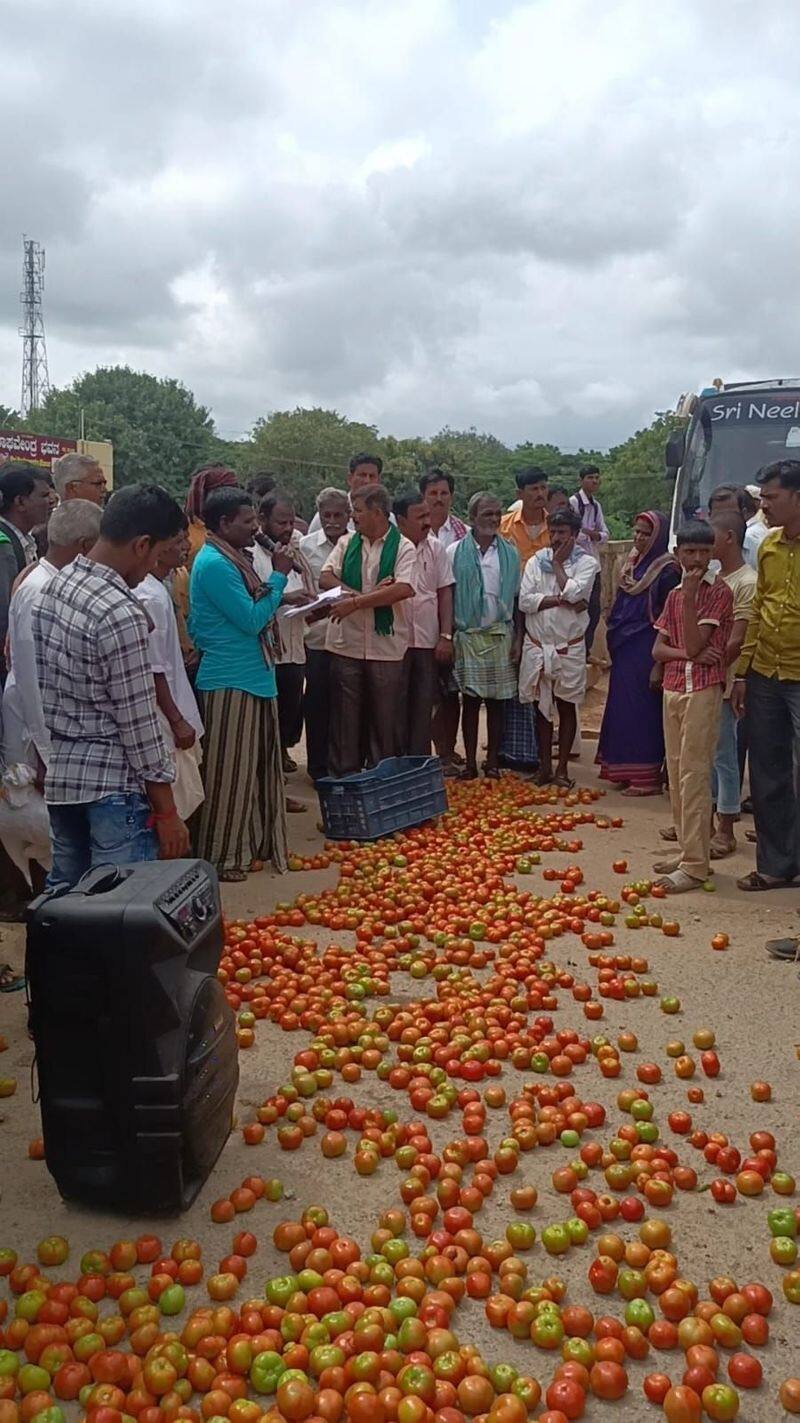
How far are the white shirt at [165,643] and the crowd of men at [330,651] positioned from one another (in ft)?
0.04

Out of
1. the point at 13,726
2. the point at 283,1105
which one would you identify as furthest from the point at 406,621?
the point at 283,1105

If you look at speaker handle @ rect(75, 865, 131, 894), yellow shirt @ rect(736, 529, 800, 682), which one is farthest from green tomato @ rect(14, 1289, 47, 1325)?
yellow shirt @ rect(736, 529, 800, 682)

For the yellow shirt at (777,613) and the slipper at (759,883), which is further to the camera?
the slipper at (759,883)

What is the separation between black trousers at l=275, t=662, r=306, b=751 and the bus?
544 cm

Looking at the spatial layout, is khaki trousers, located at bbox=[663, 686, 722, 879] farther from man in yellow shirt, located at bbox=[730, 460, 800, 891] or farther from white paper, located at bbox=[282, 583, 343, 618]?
white paper, located at bbox=[282, 583, 343, 618]

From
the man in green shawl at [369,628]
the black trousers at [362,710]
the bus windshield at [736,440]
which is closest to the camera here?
the man in green shawl at [369,628]

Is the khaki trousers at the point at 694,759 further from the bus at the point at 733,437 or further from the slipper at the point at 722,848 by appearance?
the bus at the point at 733,437

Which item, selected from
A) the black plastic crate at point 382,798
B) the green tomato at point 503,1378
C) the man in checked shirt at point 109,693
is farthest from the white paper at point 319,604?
the green tomato at point 503,1378

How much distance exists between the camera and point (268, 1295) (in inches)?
111

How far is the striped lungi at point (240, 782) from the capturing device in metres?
6.31

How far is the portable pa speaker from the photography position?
9.61ft

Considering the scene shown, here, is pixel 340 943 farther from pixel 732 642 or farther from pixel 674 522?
pixel 674 522

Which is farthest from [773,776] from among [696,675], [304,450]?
[304,450]

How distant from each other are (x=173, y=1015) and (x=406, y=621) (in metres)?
5.15
